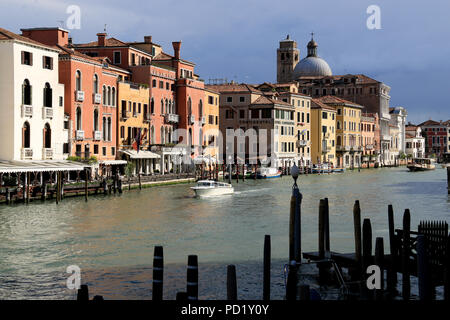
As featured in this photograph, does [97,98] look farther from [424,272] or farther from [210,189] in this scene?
[424,272]

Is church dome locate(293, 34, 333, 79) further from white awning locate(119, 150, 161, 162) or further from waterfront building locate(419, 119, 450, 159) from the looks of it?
waterfront building locate(419, 119, 450, 159)

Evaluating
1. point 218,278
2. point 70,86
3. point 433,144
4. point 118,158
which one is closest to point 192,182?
point 118,158

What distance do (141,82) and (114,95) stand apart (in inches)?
168

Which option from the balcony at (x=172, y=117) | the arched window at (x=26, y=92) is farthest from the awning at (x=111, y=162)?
the balcony at (x=172, y=117)

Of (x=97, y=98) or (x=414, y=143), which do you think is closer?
(x=97, y=98)

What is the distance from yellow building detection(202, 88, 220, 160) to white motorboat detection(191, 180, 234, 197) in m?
17.9

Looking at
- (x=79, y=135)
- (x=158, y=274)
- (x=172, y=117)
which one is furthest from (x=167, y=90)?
(x=158, y=274)

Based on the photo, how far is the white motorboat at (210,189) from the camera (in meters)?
34.7

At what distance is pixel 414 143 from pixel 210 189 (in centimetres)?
9322

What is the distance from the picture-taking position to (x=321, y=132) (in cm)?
7206

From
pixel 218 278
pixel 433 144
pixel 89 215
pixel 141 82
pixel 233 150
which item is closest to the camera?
pixel 218 278

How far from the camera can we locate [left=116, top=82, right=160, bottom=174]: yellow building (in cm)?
4247

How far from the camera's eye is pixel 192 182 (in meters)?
47.2
